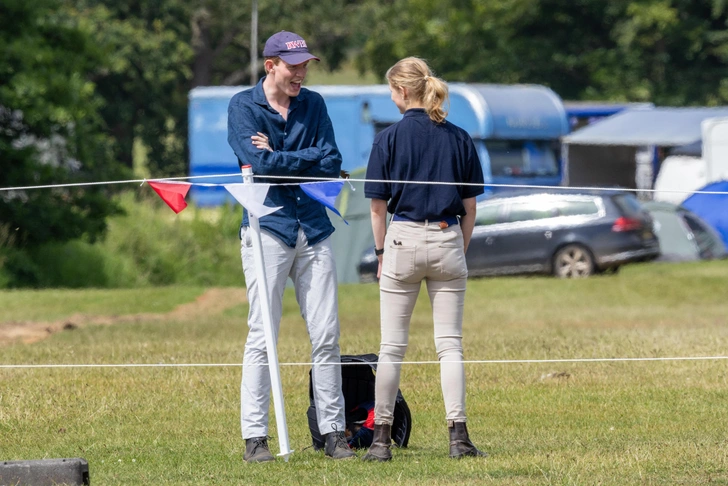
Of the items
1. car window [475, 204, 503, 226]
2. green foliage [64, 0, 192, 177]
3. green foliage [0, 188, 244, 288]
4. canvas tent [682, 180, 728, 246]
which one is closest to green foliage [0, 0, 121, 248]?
green foliage [0, 188, 244, 288]

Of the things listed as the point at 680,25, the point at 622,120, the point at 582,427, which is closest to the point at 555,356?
the point at 582,427

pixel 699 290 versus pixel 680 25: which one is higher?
pixel 680 25

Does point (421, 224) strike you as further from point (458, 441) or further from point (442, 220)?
point (458, 441)

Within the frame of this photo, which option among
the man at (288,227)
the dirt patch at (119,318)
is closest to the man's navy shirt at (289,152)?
the man at (288,227)

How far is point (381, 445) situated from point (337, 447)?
0.88 ft

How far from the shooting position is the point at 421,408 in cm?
761

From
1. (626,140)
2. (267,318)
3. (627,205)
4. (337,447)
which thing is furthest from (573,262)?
(267,318)

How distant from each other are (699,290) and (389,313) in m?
13.9

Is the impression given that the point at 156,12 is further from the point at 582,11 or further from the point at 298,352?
the point at 298,352

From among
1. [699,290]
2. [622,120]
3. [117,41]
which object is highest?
[117,41]

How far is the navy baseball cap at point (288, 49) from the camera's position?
230 inches

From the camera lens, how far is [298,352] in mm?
10016

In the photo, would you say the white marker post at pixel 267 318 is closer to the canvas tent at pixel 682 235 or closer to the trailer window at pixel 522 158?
the canvas tent at pixel 682 235

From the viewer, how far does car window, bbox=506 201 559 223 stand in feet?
71.2
